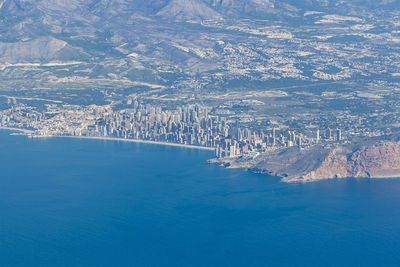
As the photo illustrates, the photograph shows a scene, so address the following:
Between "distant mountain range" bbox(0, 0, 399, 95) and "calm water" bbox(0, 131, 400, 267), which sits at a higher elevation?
"distant mountain range" bbox(0, 0, 399, 95)

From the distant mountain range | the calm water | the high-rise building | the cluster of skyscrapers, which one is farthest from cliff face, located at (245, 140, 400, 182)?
the distant mountain range

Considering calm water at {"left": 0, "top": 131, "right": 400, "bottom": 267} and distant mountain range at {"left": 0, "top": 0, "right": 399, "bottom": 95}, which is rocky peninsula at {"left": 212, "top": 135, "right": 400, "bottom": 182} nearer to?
calm water at {"left": 0, "top": 131, "right": 400, "bottom": 267}

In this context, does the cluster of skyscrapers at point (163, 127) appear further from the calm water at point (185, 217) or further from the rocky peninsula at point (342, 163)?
the calm water at point (185, 217)

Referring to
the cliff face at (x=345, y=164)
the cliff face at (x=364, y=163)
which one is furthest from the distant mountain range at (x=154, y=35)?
the cliff face at (x=364, y=163)

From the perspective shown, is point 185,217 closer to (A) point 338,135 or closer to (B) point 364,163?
(B) point 364,163

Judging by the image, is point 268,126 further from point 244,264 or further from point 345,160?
point 244,264

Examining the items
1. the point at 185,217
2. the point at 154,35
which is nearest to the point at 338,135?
the point at 185,217
